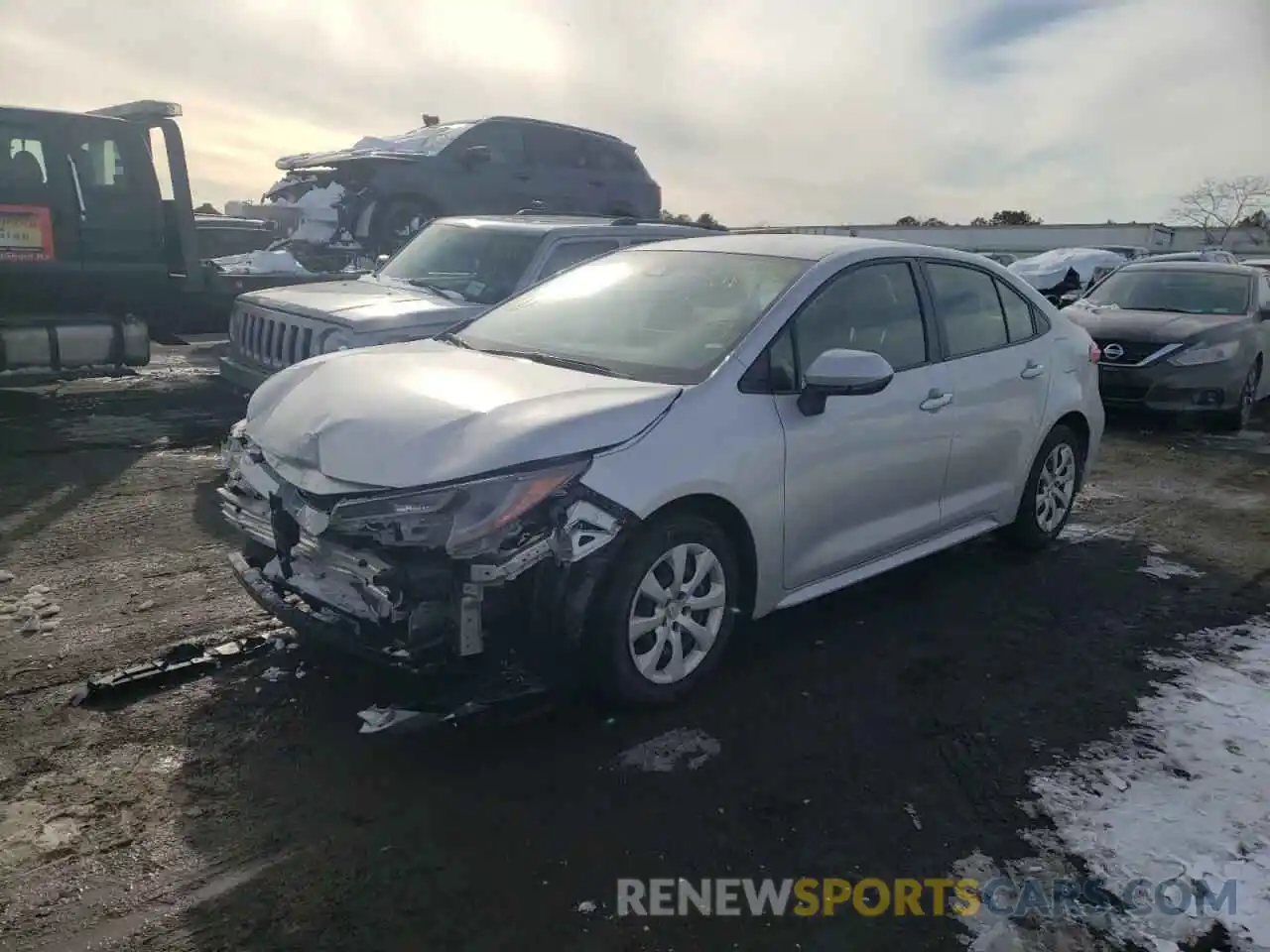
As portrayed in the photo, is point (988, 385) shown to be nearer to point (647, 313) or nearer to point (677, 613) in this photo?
point (647, 313)

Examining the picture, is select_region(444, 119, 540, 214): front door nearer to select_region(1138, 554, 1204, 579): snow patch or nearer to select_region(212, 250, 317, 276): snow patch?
select_region(212, 250, 317, 276): snow patch

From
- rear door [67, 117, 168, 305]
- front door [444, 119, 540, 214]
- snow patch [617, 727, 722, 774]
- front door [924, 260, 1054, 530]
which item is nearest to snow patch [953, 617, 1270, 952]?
snow patch [617, 727, 722, 774]

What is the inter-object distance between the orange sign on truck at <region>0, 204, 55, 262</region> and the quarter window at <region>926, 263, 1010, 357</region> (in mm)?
7626

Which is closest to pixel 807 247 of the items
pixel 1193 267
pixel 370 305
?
pixel 370 305

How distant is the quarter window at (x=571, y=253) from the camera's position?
7.61 metres

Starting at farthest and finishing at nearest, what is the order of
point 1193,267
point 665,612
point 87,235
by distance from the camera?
point 1193,267
point 87,235
point 665,612

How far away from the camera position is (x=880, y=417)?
4.41m

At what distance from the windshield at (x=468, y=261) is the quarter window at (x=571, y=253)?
0.17 metres

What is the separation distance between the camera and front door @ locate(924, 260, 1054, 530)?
495cm

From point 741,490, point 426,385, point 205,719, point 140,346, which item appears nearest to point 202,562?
point 205,719

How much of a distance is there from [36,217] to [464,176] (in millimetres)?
6034

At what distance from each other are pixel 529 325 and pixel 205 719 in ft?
7.05

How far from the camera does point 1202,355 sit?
31.8 feet

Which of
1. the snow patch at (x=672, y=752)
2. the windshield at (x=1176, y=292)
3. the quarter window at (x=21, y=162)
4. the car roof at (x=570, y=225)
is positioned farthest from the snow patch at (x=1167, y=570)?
the quarter window at (x=21, y=162)
